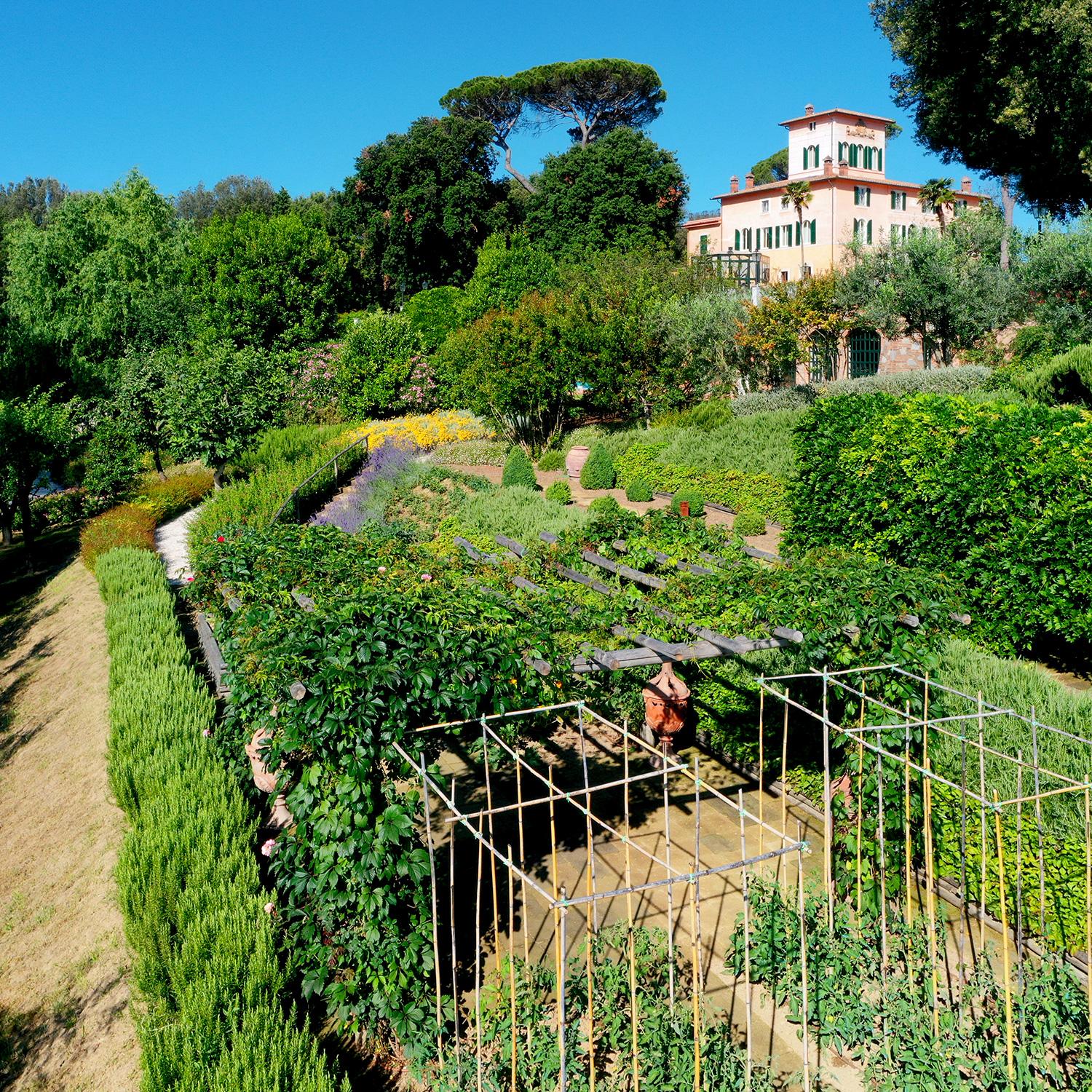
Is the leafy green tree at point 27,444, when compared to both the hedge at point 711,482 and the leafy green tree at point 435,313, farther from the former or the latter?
the leafy green tree at point 435,313

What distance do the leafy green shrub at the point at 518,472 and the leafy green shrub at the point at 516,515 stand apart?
2.28 m

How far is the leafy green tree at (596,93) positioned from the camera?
2012 inches

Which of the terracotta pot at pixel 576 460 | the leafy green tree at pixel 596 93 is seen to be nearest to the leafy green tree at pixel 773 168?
the leafy green tree at pixel 596 93

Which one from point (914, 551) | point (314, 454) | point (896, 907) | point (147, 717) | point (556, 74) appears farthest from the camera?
point (556, 74)

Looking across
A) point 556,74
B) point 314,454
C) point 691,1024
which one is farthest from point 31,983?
point 556,74

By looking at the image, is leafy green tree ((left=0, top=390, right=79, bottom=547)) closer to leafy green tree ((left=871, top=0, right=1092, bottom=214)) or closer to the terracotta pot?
the terracotta pot

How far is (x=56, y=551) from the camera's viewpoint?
24.0 m

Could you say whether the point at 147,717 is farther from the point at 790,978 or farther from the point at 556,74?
the point at 556,74

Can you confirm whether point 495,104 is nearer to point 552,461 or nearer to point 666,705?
point 552,461

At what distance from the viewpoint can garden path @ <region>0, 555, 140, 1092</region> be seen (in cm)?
639

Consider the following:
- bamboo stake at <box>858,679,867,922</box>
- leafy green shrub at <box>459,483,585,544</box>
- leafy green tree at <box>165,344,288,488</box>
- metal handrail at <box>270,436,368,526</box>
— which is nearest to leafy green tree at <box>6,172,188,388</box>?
leafy green tree at <box>165,344,288,488</box>

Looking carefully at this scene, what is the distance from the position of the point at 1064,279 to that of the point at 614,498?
17760 mm

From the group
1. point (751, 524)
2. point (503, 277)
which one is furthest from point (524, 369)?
point (503, 277)

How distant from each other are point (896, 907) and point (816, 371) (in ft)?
95.8
